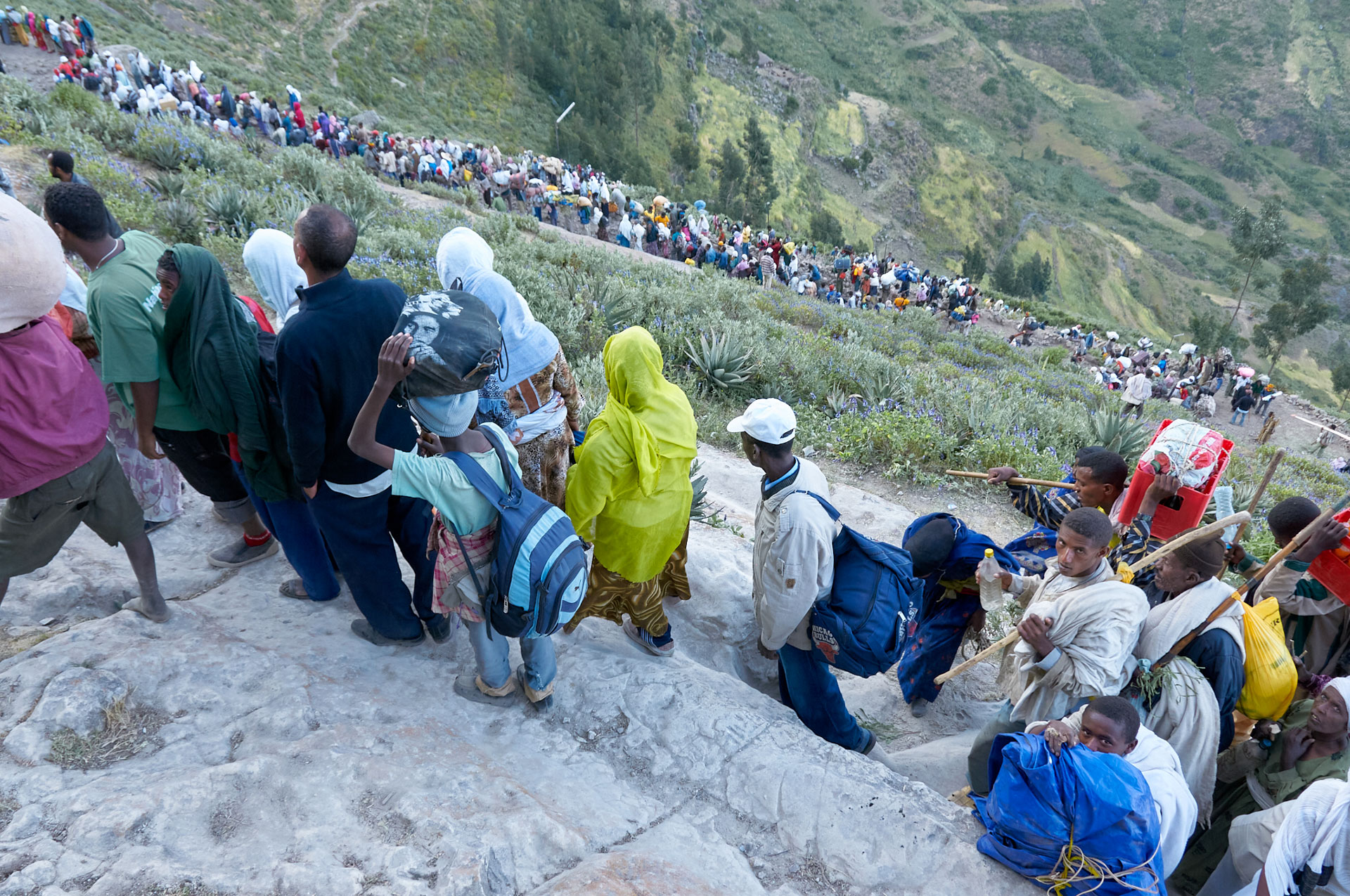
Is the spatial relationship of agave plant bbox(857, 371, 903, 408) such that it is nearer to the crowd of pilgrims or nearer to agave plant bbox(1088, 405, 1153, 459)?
agave plant bbox(1088, 405, 1153, 459)

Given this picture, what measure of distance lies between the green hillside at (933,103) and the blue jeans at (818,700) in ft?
114

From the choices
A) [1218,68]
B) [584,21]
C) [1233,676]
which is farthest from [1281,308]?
[1218,68]

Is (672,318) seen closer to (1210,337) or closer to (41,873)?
(41,873)

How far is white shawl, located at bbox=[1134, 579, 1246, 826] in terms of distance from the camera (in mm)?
2604

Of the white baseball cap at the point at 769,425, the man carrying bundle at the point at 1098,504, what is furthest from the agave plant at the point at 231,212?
the man carrying bundle at the point at 1098,504

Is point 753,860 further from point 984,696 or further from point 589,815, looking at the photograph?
point 984,696

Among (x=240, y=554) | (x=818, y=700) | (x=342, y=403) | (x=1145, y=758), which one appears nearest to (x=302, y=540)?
(x=240, y=554)

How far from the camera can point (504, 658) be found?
108 inches

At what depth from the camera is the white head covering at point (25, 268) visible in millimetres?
2234

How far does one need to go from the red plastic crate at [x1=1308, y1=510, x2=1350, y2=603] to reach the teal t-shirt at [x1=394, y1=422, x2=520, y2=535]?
351 cm

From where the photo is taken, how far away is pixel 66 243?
8.98 feet

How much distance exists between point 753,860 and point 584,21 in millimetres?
58710

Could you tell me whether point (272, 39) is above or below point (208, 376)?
above

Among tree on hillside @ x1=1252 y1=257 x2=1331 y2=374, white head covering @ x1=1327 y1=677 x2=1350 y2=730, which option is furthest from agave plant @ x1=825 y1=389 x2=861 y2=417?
tree on hillside @ x1=1252 y1=257 x2=1331 y2=374
